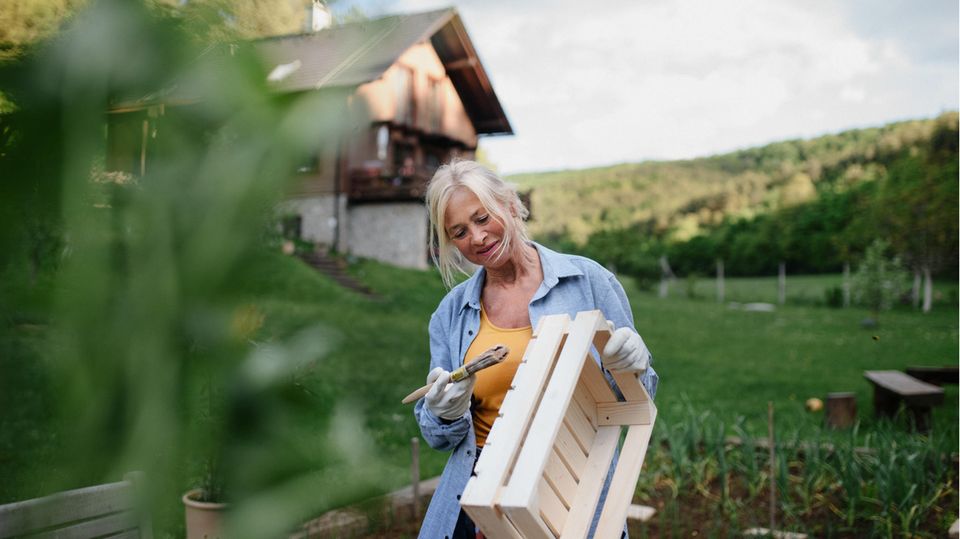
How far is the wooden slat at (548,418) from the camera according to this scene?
0.86 metres

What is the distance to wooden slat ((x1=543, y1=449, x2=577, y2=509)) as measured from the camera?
1.05 metres

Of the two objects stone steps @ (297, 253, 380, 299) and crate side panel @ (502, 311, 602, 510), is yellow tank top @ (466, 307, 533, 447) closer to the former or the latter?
crate side panel @ (502, 311, 602, 510)

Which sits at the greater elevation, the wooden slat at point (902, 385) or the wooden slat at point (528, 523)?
the wooden slat at point (528, 523)

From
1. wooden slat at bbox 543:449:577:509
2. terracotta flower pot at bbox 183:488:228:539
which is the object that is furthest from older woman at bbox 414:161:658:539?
terracotta flower pot at bbox 183:488:228:539

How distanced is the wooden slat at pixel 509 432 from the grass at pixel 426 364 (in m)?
0.11

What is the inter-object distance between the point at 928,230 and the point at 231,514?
46.4 feet

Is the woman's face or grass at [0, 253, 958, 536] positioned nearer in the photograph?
grass at [0, 253, 958, 536]

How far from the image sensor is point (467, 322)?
5.01 feet

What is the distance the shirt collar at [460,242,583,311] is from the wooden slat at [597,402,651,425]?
0.29 meters

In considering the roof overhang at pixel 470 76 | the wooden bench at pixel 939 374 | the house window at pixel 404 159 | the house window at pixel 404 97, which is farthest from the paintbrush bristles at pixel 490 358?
the house window at pixel 404 159

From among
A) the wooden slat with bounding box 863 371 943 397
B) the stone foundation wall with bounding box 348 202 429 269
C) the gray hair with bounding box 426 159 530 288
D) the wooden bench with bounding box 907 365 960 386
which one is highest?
the gray hair with bounding box 426 159 530 288

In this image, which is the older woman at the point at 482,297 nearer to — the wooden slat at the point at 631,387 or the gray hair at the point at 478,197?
the gray hair at the point at 478,197

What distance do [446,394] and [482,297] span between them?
15.7 inches

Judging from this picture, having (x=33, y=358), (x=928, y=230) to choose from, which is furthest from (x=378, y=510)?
(x=928, y=230)
